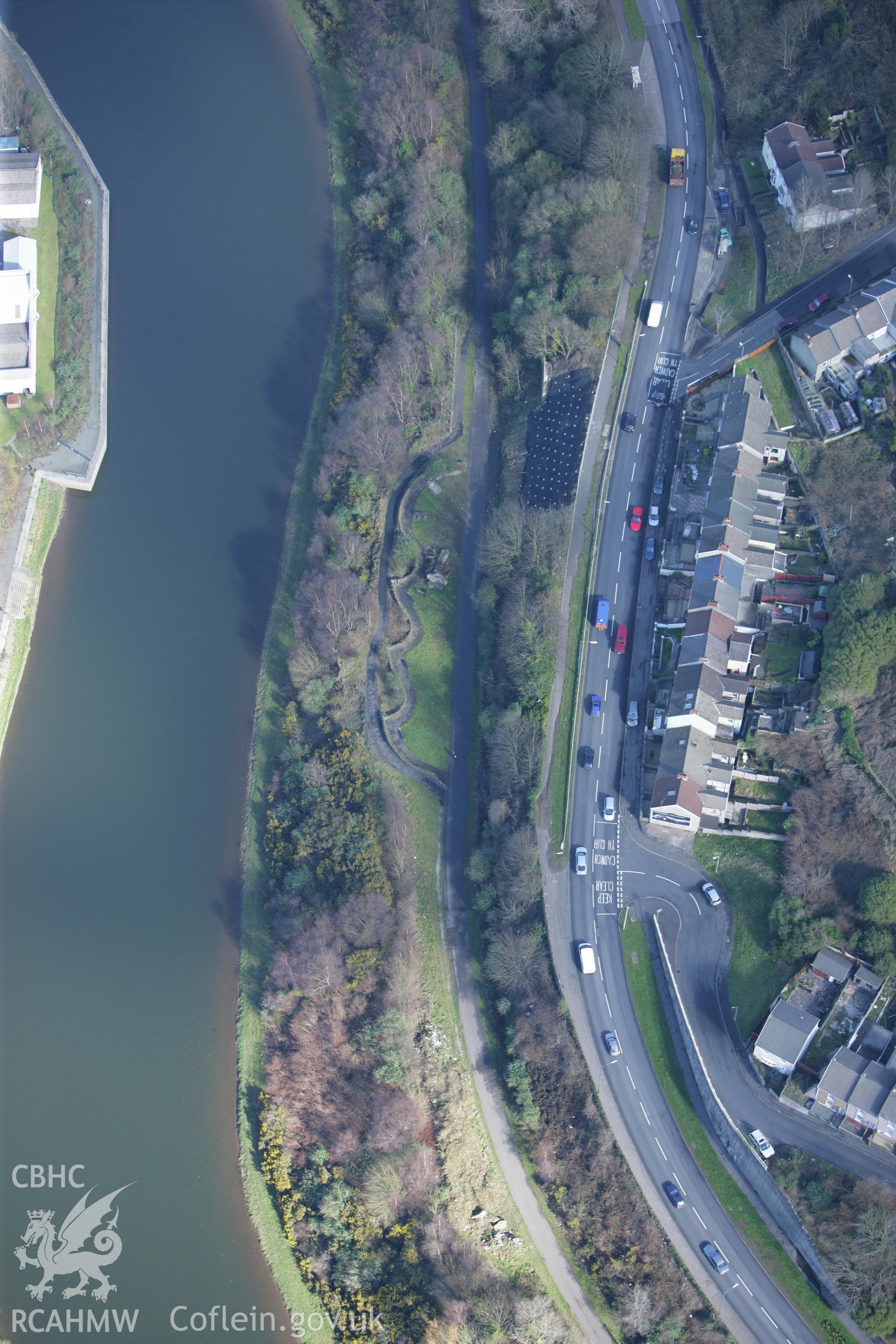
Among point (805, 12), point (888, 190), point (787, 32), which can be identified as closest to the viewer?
point (888, 190)

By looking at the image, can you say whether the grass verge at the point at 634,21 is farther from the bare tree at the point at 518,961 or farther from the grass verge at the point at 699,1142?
the bare tree at the point at 518,961

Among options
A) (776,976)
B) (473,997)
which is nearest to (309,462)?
(473,997)

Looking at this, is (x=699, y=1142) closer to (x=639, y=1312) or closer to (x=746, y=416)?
(x=639, y=1312)

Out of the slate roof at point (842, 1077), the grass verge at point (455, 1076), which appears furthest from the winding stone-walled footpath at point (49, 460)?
the slate roof at point (842, 1077)

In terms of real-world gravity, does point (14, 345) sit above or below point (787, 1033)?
above

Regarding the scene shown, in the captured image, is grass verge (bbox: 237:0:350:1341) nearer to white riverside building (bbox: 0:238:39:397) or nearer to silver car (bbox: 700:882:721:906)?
white riverside building (bbox: 0:238:39:397)

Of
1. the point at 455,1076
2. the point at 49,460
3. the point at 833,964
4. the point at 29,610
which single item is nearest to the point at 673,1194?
the point at 455,1076

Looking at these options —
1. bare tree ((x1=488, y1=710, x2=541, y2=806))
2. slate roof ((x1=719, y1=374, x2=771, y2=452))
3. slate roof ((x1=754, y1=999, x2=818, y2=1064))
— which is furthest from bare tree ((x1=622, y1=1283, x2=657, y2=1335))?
slate roof ((x1=719, y1=374, x2=771, y2=452))
